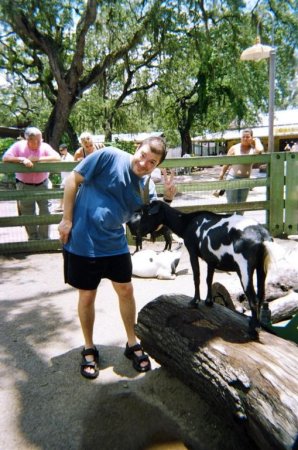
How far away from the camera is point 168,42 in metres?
15.2

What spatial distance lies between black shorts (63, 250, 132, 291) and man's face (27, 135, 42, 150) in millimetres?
3309

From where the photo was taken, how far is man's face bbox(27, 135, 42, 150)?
18.4ft

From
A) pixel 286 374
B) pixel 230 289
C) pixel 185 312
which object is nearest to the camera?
pixel 286 374

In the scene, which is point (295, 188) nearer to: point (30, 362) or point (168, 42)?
point (30, 362)

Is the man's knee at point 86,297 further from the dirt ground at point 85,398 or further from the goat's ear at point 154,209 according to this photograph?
the goat's ear at point 154,209

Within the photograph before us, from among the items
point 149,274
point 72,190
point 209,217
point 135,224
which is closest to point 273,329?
point 209,217

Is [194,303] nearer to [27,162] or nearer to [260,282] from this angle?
[260,282]

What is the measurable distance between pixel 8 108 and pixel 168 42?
63.6 feet

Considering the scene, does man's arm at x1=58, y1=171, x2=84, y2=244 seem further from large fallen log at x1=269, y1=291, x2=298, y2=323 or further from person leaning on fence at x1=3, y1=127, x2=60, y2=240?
person leaning on fence at x1=3, y1=127, x2=60, y2=240

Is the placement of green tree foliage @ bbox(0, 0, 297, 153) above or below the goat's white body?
above

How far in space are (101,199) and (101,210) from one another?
0.24ft

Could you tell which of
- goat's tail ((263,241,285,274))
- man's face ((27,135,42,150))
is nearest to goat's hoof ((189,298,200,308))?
goat's tail ((263,241,285,274))

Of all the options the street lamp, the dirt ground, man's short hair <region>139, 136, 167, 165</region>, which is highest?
the street lamp

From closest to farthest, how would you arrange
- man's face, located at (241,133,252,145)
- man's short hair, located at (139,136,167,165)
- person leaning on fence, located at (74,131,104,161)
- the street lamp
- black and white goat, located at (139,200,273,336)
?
1. black and white goat, located at (139,200,273,336)
2. man's short hair, located at (139,136,167,165)
3. person leaning on fence, located at (74,131,104,161)
4. man's face, located at (241,133,252,145)
5. the street lamp
